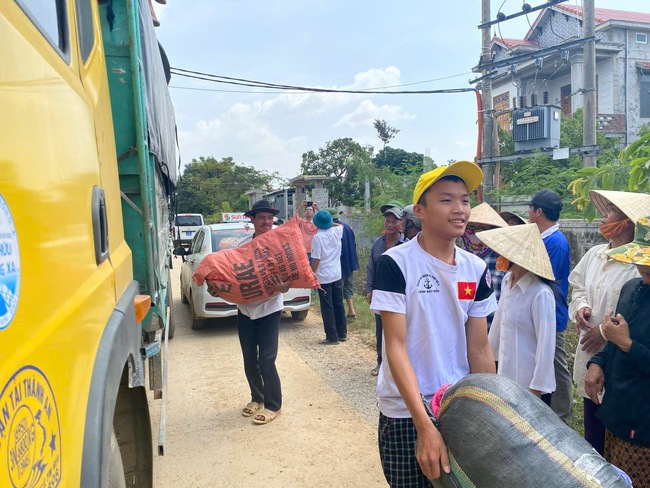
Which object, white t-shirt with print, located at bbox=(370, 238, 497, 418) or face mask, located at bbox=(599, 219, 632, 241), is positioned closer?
white t-shirt with print, located at bbox=(370, 238, 497, 418)

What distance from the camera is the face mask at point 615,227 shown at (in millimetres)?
2828

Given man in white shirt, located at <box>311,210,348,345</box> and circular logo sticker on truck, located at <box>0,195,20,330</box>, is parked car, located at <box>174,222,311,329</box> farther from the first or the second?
circular logo sticker on truck, located at <box>0,195,20,330</box>

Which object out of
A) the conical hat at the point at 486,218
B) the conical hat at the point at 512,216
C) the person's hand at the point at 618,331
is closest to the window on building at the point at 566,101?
the conical hat at the point at 512,216

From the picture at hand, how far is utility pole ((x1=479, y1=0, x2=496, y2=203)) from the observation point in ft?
35.3

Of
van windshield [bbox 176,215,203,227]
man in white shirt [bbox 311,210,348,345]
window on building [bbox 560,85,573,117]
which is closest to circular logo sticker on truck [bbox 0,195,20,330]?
man in white shirt [bbox 311,210,348,345]

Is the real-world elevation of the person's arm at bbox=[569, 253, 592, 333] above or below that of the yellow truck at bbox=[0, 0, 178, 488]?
below

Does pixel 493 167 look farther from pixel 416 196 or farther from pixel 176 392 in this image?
pixel 416 196

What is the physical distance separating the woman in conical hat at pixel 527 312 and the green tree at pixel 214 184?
124ft

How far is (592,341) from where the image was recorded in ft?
9.16

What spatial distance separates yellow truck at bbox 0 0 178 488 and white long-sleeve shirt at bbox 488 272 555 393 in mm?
1941

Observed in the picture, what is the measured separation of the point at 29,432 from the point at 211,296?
617cm

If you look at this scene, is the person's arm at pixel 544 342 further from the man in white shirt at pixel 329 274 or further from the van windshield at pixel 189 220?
the van windshield at pixel 189 220

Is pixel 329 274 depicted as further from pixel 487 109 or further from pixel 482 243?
pixel 487 109

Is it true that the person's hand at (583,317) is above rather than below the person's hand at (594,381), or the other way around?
above
